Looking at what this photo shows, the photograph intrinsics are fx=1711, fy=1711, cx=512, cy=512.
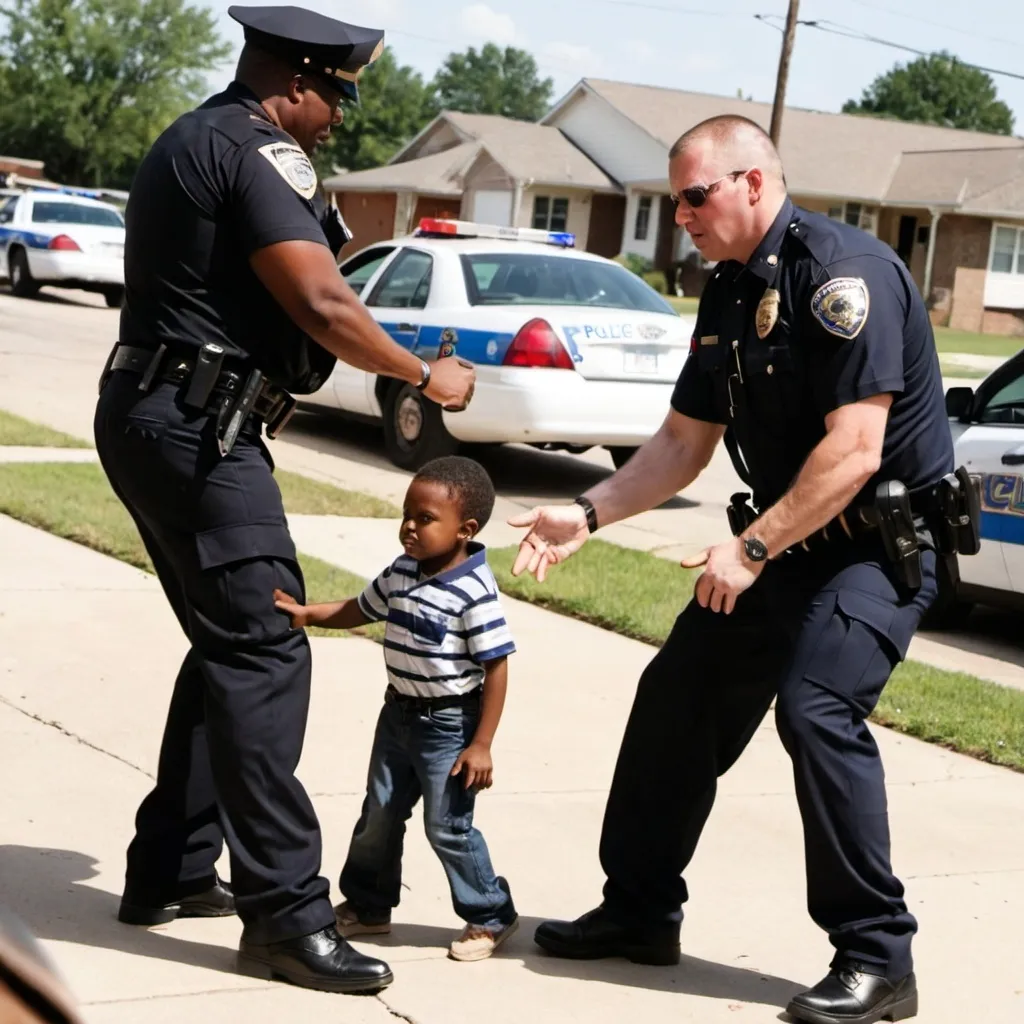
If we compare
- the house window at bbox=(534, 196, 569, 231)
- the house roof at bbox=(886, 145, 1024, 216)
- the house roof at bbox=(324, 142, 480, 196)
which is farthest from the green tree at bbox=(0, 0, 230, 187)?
the house roof at bbox=(886, 145, 1024, 216)

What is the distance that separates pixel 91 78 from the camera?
6975 centimetres

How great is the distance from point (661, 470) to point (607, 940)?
44.2 inches

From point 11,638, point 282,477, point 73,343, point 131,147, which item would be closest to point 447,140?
point 131,147

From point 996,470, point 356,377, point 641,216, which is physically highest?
point 641,216

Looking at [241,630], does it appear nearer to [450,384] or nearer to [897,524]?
[450,384]

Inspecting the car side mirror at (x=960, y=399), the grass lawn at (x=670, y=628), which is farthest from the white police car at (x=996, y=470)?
the grass lawn at (x=670, y=628)

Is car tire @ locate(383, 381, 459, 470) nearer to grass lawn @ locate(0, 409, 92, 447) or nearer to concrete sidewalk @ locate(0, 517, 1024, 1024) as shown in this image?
grass lawn @ locate(0, 409, 92, 447)

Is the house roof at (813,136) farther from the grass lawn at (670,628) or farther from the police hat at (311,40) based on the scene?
the police hat at (311,40)

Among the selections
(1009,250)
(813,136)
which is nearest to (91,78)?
(813,136)

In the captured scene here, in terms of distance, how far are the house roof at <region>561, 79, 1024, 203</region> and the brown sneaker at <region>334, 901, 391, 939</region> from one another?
147ft

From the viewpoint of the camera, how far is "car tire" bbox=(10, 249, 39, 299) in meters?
26.1

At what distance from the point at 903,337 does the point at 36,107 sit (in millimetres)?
69235

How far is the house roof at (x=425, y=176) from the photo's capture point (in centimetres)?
5122

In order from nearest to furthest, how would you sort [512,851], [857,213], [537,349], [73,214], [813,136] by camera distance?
[512,851]
[537,349]
[73,214]
[857,213]
[813,136]
